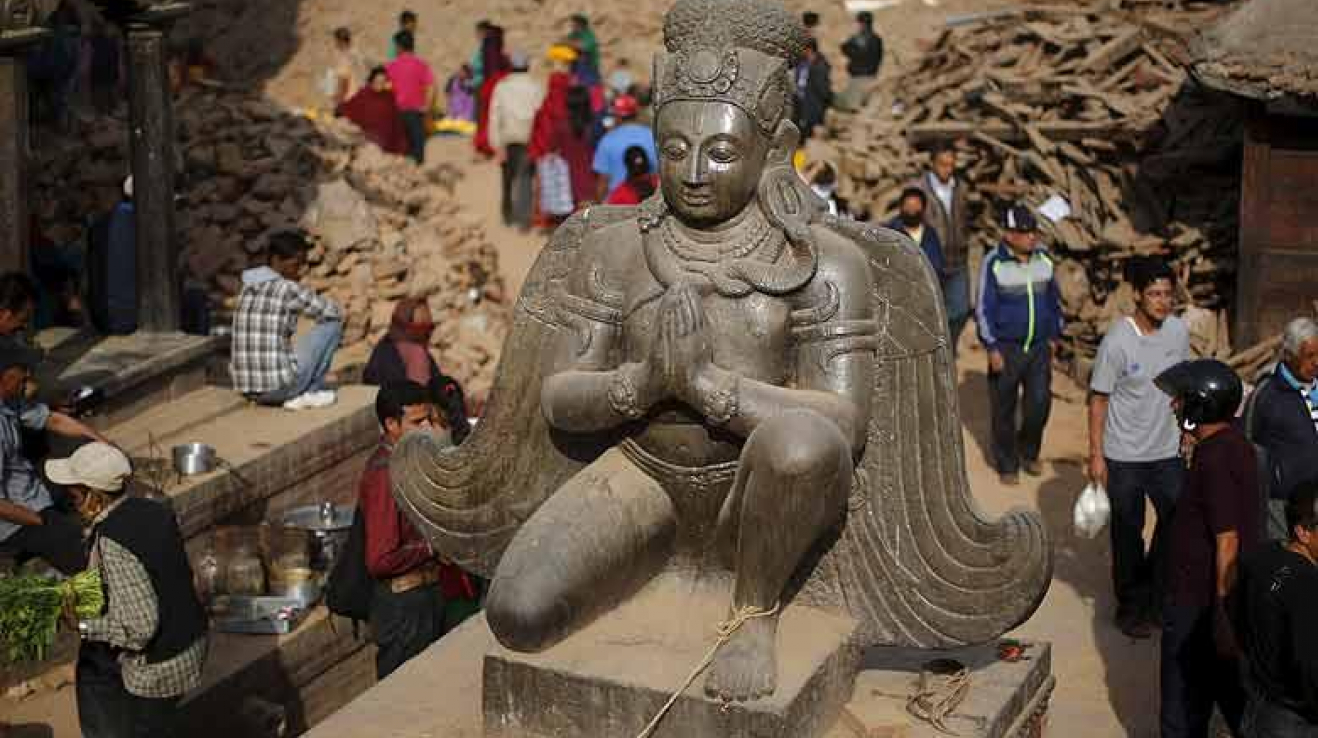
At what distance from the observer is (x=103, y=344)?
37.6 ft

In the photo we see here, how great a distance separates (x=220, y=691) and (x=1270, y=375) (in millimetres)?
4929

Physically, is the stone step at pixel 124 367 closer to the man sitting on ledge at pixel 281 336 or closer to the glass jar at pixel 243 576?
the man sitting on ledge at pixel 281 336

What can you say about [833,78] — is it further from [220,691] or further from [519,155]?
[220,691]

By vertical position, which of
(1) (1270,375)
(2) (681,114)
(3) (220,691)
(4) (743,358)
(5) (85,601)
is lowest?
(3) (220,691)

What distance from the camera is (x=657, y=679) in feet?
17.4

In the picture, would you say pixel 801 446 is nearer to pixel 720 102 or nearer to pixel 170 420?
pixel 720 102

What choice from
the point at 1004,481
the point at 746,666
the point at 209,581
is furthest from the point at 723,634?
the point at 1004,481

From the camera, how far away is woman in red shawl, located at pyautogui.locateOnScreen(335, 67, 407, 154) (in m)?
18.7

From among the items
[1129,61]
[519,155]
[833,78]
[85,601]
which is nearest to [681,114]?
[85,601]

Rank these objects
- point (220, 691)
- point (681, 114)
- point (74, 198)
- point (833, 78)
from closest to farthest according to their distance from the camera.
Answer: point (681, 114)
point (220, 691)
point (74, 198)
point (833, 78)

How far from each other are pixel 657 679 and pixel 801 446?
2.82 ft

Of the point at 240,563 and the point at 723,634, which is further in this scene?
the point at 240,563

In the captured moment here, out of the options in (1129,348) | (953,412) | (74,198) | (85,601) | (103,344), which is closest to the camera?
(953,412)

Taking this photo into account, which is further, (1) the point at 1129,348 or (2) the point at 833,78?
(2) the point at 833,78
